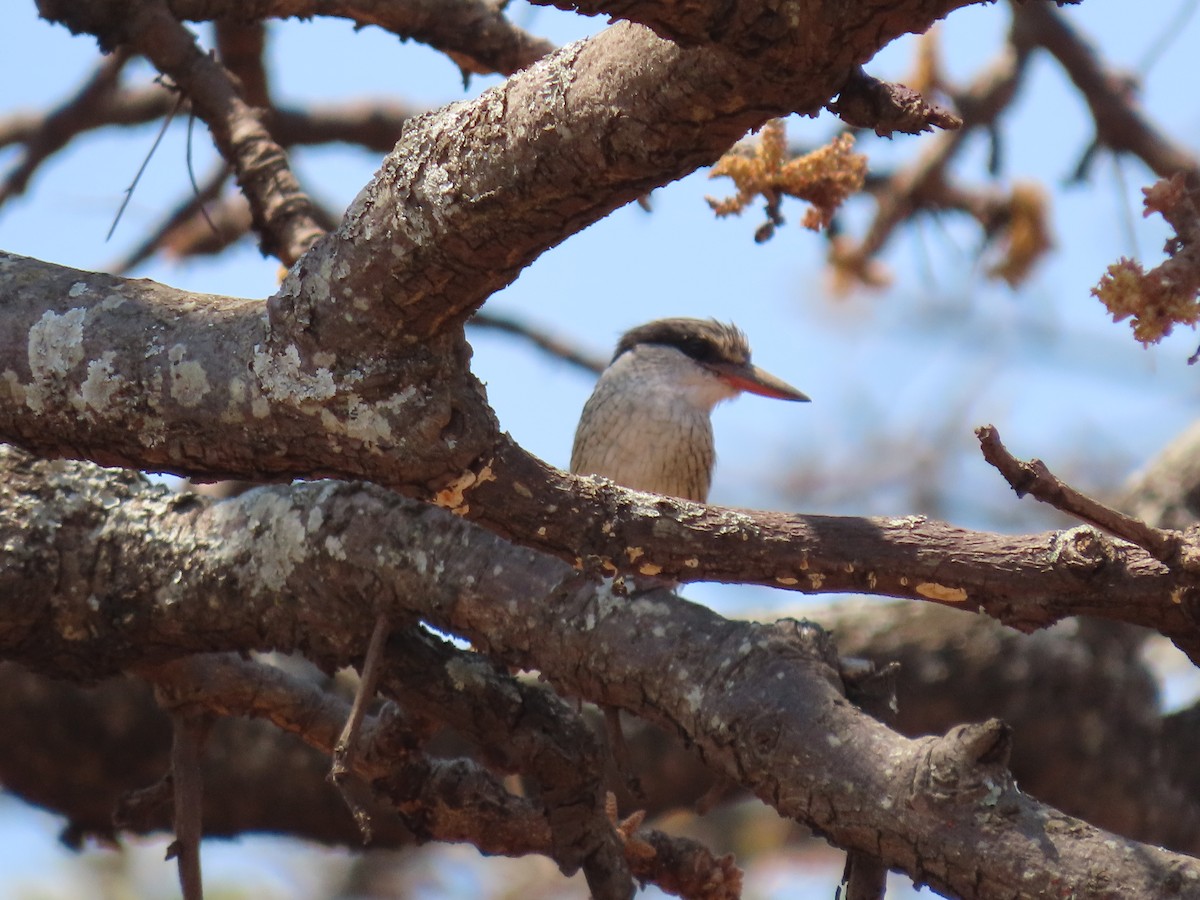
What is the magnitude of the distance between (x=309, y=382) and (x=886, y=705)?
3.38 feet

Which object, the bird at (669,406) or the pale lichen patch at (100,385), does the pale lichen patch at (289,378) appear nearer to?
the pale lichen patch at (100,385)

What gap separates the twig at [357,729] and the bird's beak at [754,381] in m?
2.39

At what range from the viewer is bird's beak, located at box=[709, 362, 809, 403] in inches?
171

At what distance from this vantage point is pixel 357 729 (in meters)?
1.99

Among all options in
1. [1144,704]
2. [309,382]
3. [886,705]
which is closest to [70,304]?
[309,382]

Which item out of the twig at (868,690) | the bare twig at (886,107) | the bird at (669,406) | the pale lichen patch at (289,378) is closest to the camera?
the bare twig at (886,107)

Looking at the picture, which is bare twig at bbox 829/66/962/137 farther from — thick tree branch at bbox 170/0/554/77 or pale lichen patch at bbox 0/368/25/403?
thick tree branch at bbox 170/0/554/77

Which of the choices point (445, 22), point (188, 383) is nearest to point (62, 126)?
point (445, 22)

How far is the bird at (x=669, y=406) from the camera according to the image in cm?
433

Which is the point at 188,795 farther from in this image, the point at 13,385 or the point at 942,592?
the point at 942,592

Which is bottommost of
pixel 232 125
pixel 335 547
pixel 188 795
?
pixel 188 795

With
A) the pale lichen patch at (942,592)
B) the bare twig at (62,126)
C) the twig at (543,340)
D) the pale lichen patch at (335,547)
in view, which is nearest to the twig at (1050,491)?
the pale lichen patch at (942,592)

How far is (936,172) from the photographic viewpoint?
13.5ft

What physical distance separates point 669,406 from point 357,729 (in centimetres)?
251
